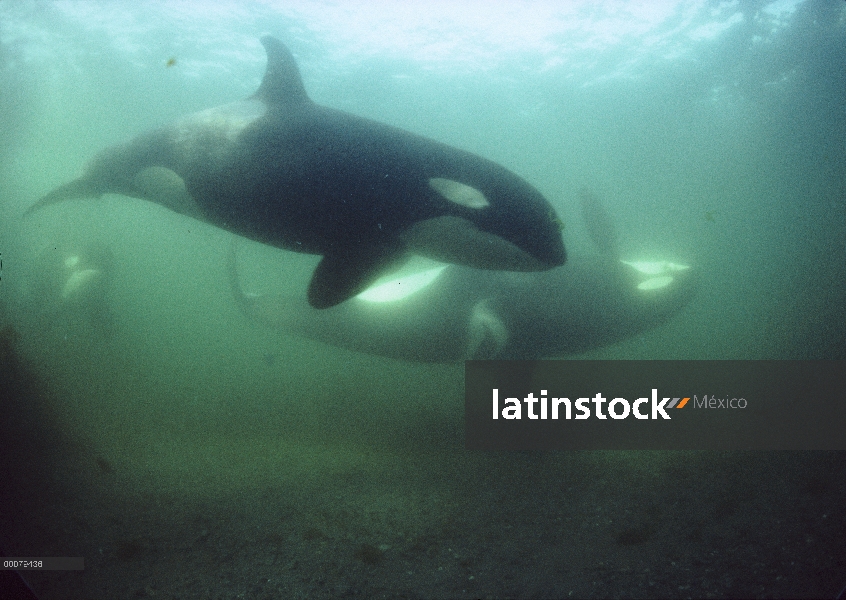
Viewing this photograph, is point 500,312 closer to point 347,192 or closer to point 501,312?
point 501,312

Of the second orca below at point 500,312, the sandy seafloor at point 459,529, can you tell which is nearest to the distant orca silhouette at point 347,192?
the sandy seafloor at point 459,529

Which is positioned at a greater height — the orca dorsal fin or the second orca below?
the orca dorsal fin

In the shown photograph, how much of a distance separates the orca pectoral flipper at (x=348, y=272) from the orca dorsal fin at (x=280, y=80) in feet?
3.81

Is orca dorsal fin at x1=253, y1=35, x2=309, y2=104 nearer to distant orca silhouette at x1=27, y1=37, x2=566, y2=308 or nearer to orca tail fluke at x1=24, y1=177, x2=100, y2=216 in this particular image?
distant orca silhouette at x1=27, y1=37, x2=566, y2=308

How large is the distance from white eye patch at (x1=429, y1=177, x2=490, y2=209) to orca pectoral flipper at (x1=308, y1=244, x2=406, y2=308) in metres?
0.46

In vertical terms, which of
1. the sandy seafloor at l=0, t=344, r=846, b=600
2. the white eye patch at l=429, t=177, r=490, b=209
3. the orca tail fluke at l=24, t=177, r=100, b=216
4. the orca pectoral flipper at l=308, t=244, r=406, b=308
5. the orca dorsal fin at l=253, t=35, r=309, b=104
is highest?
the orca dorsal fin at l=253, t=35, r=309, b=104

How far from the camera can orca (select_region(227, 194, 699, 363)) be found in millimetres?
4793

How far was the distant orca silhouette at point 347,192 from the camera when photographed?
7.44ft

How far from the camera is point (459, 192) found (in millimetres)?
2258

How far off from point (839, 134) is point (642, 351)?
12835 mm

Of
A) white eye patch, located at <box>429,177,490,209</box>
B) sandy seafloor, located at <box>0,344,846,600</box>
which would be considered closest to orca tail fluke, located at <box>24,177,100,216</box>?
sandy seafloor, located at <box>0,344,846,600</box>

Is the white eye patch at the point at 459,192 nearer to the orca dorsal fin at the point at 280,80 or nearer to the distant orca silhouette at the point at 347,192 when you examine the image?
the distant orca silhouette at the point at 347,192

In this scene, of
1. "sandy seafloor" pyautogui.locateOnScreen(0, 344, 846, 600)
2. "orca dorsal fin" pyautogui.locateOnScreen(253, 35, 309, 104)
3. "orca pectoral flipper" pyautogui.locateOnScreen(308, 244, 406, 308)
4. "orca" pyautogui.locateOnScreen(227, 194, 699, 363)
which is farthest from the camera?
"orca" pyautogui.locateOnScreen(227, 194, 699, 363)

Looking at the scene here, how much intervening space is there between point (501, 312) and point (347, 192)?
9.70 ft
